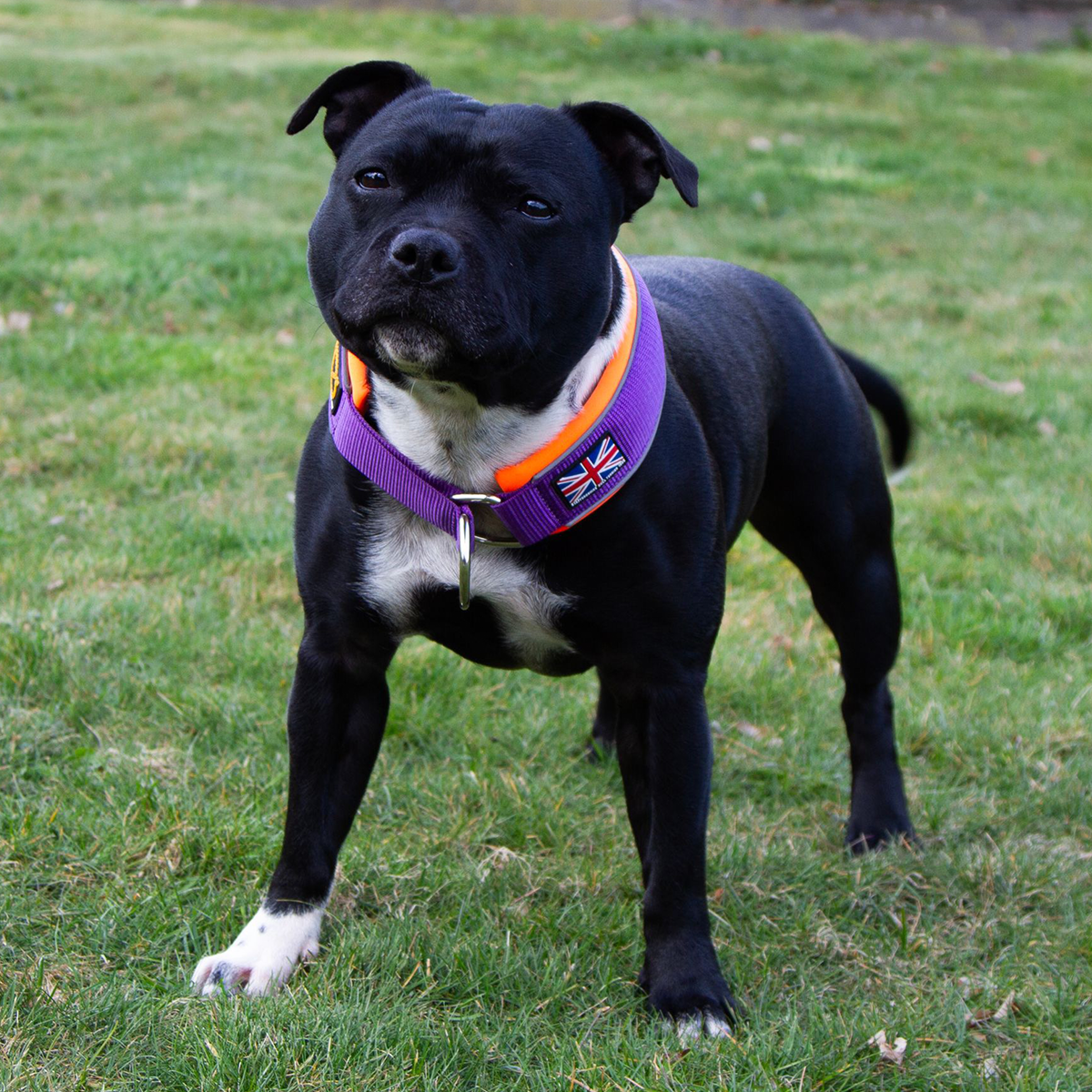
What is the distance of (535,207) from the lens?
2484 mm

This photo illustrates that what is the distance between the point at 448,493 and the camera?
2613 millimetres

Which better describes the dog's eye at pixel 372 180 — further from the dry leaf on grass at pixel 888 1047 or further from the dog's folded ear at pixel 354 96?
the dry leaf on grass at pixel 888 1047

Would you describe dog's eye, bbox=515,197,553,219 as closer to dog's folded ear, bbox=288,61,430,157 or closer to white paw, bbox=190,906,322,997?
dog's folded ear, bbox=288,61,430,157

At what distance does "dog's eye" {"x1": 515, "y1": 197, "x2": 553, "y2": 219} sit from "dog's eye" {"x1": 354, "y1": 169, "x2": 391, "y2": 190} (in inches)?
9.9

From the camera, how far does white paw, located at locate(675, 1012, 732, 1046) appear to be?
2.59 metres

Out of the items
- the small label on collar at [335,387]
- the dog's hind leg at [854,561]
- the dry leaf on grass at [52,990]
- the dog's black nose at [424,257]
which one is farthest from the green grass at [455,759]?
the dog's black nose at [424,257]

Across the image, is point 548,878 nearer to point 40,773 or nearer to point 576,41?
point 40,773

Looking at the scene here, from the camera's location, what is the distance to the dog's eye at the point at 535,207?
2479 mm

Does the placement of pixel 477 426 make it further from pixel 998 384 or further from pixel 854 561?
pixel 998 384

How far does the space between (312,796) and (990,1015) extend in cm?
145

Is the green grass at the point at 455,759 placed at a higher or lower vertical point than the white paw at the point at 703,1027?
lower

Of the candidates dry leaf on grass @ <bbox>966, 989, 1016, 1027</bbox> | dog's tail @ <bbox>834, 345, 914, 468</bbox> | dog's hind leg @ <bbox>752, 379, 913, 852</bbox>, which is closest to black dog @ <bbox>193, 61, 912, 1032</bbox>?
dog's hind leg @ <bbox>752, 379, 913, 852</bbox>

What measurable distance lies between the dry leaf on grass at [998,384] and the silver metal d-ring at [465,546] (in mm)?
4684

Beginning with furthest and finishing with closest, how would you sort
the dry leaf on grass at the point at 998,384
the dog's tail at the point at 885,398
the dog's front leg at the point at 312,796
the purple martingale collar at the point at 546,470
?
the dry leaf on grass at the point at 998,384, the dog's tail at the point at 885,398, the dog's front leg at the point at 312,796, the purple martingale collar at the point at 546,470
